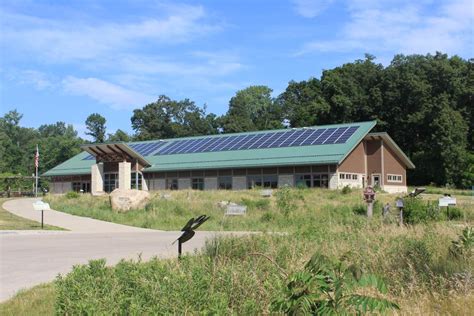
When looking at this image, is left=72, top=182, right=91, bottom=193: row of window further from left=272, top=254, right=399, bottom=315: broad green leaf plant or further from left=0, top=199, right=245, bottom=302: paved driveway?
left=272, top=254, right=399, bottom=315: broad green leaf plant

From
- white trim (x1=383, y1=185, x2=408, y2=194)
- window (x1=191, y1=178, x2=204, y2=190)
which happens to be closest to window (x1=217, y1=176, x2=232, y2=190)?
window (x1=191, y1=178, x2=204, y2=190)

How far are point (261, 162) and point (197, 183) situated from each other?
8.76 meters

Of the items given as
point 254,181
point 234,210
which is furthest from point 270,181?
point 234,210

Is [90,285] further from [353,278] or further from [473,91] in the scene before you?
[473,91]

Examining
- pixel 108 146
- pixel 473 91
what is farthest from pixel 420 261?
pixel 473 91

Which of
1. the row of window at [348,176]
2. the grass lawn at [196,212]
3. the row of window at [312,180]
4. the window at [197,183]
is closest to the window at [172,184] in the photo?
the window at [197,183]

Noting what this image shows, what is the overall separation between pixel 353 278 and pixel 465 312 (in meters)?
1.33

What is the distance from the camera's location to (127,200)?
112ft

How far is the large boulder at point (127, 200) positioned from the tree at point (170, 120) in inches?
2960

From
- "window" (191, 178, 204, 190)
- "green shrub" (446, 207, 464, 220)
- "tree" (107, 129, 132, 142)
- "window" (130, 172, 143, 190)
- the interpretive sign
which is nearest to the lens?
the interpretive sign

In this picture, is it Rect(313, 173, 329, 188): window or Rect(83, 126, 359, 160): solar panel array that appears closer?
Rect(313, 173, 329, 188): window

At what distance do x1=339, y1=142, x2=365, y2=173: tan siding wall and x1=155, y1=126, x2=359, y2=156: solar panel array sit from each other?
208 centimetres

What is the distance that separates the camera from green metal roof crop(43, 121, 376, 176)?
51.0 m

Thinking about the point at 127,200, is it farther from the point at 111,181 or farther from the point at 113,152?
the point at 111,181
